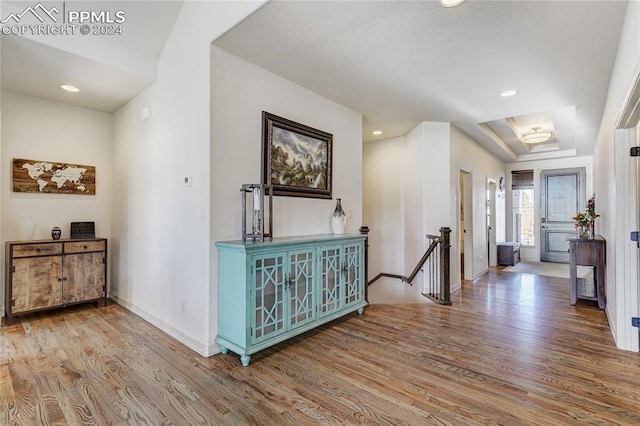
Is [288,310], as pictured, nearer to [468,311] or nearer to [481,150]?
[468,311]

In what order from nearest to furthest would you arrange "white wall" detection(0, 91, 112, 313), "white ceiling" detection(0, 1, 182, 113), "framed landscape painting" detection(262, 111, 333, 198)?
1. "white ceiling" detection(0, 1, 182, 113)
2. "framed landscape painting" detection(262, 111, 333, 198)
3. "white wall" detection(0, 91, 112, 313)

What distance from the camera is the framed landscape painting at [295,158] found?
10.4ft

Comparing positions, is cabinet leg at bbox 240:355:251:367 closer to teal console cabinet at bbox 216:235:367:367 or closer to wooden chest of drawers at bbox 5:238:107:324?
teal console cabinet at bbox 216:235:367:367

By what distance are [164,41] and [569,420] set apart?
457 cm

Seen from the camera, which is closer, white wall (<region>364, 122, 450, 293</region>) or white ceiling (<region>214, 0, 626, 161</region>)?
white ceiling (<region>214, 0, 626, 161</region>)

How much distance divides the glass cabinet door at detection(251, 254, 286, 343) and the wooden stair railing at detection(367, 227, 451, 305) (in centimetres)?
255

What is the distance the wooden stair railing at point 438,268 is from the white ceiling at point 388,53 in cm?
181

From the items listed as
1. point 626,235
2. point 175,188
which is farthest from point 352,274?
point 626,235

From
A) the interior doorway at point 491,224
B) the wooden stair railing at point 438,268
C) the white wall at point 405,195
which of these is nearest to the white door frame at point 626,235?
the wooden stair railing at point 438,268

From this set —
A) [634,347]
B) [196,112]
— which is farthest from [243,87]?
[634,347]

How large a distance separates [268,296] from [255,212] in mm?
754

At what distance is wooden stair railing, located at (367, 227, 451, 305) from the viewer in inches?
170

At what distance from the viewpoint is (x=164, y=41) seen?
10.9ft

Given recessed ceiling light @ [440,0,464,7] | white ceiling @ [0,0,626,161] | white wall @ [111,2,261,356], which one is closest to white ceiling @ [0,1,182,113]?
white ceiling @ [0,0,626,161]
